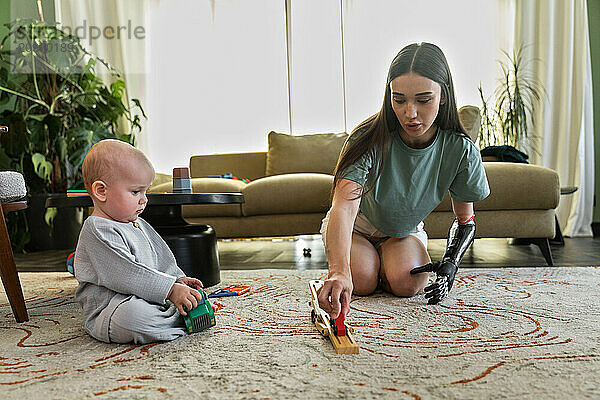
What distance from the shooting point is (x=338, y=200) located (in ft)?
4.54

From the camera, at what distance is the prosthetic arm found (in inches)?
64.1

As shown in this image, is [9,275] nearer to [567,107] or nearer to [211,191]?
[211,191]

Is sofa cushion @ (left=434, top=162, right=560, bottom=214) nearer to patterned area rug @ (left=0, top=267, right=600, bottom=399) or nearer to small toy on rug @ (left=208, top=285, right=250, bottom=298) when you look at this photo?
patterned area rug @ (left=0, top=267, right=600, bottom=399)

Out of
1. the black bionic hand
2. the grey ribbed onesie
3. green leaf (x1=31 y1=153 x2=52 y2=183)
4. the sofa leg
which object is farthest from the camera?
green leaf (x1=31 y1=153 x2=52 y2=183)

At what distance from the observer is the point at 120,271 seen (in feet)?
4.11

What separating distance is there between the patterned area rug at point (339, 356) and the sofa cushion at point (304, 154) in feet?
6.56

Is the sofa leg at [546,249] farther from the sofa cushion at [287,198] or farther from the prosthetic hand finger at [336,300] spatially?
the prosthetic hand finger at [336,300]

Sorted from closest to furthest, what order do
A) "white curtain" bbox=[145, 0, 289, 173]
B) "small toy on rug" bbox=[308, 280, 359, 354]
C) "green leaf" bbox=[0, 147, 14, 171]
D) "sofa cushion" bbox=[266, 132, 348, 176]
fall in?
"small toy on rug" bbox=[308, 280, 359, 354], "sofa cushion" bbox=[266, 132, 348, 176], "green leaf" bbox=[0, 147, 14, 171], "white curtain" bbox=[145, 0, 289, 173]

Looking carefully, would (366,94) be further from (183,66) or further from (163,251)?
(163,251)

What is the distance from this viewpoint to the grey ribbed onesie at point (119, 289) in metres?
1.25

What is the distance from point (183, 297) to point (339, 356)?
389 mm

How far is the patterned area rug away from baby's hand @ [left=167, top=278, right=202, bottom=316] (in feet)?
0.27

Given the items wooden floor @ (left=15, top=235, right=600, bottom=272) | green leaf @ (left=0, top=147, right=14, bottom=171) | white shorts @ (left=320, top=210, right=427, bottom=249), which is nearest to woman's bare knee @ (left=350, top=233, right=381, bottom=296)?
white shorts @ (left=320, top=210, right=427, bottom=249)

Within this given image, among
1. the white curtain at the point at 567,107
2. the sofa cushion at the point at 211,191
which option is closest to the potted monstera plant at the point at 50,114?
the sofa cushion at the point at 211,191
